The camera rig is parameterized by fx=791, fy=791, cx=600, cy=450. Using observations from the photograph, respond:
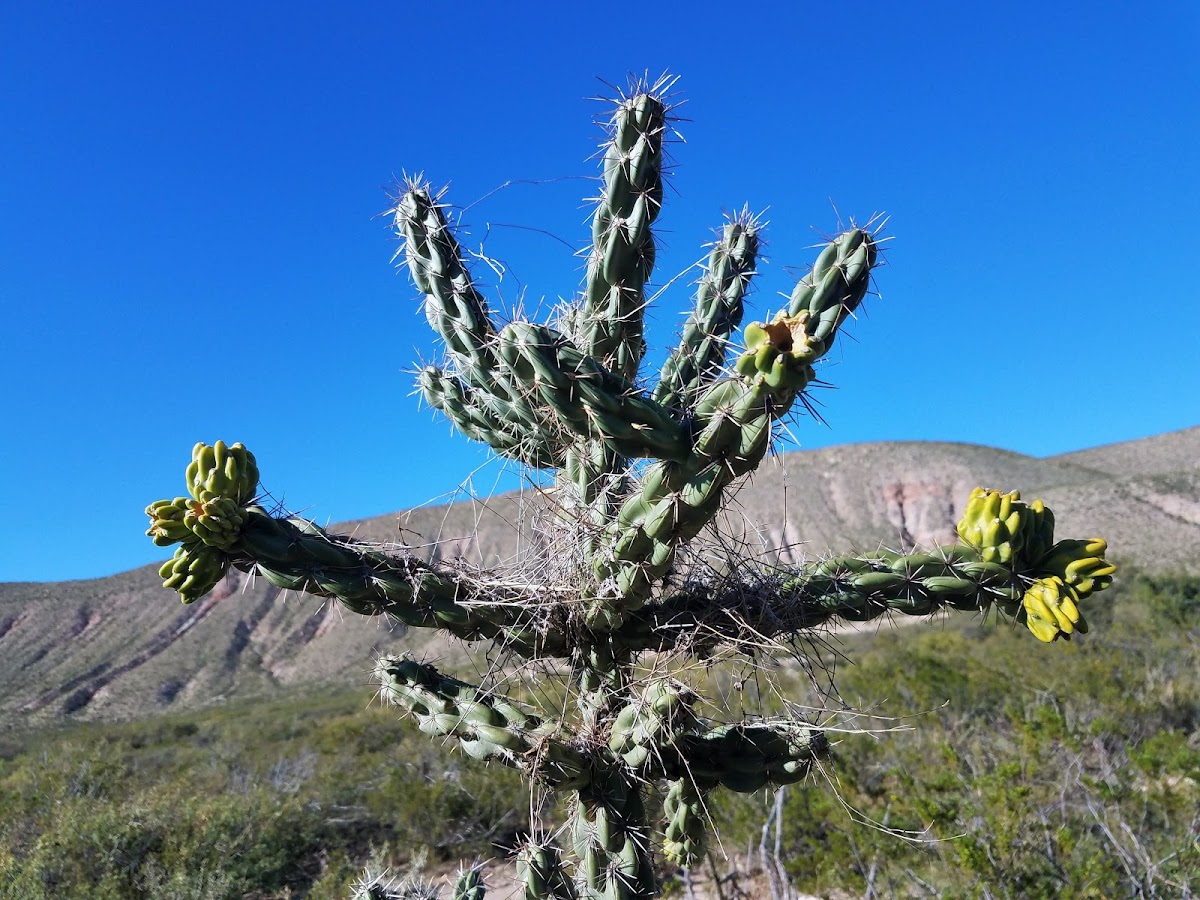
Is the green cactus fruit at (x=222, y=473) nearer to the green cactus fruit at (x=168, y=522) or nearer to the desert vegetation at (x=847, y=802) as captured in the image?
the green cactus fruit at (x=168, y=522)

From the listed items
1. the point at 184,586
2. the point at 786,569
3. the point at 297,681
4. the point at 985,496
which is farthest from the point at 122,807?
the point at 297,681

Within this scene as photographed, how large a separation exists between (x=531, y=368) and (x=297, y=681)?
37.4m

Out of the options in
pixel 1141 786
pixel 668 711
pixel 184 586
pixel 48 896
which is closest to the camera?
pixel 184 586

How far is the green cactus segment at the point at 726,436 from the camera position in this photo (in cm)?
152

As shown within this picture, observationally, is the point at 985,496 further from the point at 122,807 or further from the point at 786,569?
the point at 122,807

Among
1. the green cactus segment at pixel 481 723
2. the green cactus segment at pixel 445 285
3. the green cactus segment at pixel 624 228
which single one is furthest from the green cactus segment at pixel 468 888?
the green cactus segment at pixel 624 228

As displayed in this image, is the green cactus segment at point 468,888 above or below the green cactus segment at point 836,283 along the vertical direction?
below

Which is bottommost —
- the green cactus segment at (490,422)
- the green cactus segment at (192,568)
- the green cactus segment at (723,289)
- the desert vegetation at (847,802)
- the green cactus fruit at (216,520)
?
the desert vegetation at (847,802)

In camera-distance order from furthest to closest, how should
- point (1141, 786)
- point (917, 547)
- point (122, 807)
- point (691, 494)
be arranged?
point (122, 807) → point (1141, 786) → point (917, 547) → point (691, 494)

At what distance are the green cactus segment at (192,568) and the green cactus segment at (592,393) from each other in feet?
2.93

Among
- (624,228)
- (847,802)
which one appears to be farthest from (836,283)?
(847,802)

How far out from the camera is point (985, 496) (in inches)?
86.7

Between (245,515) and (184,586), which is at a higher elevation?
(245,515)

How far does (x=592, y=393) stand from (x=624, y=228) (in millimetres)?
879
